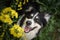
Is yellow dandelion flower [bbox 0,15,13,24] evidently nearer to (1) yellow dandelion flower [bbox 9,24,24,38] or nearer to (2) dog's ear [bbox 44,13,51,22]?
(1) yellow dandelion flower [bbox 9,24,24,38]

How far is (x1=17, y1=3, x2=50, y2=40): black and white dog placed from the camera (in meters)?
2.49

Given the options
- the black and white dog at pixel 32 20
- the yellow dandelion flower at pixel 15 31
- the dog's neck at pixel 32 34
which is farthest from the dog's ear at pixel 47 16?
the yellow dandelion flower at pixel 15 31

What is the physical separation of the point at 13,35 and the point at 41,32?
0.54 metres

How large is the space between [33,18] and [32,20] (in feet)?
0.10

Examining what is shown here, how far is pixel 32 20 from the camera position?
2.51m

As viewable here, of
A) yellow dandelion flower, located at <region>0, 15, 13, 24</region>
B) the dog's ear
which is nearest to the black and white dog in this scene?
the dog's ear

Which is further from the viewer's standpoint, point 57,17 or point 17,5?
point 57,17

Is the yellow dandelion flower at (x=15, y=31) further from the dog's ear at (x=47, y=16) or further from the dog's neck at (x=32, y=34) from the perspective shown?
the dog's ear at (x=47, y=16)

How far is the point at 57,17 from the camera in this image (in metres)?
2.79

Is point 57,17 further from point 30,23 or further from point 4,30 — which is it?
point 4,30

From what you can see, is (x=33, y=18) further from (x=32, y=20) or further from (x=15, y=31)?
(x=15, y=31)

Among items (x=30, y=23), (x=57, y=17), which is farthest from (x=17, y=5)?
(x=57, y=17)

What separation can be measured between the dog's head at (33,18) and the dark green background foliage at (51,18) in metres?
0.07

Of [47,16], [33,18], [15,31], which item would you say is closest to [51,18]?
[47,16]
